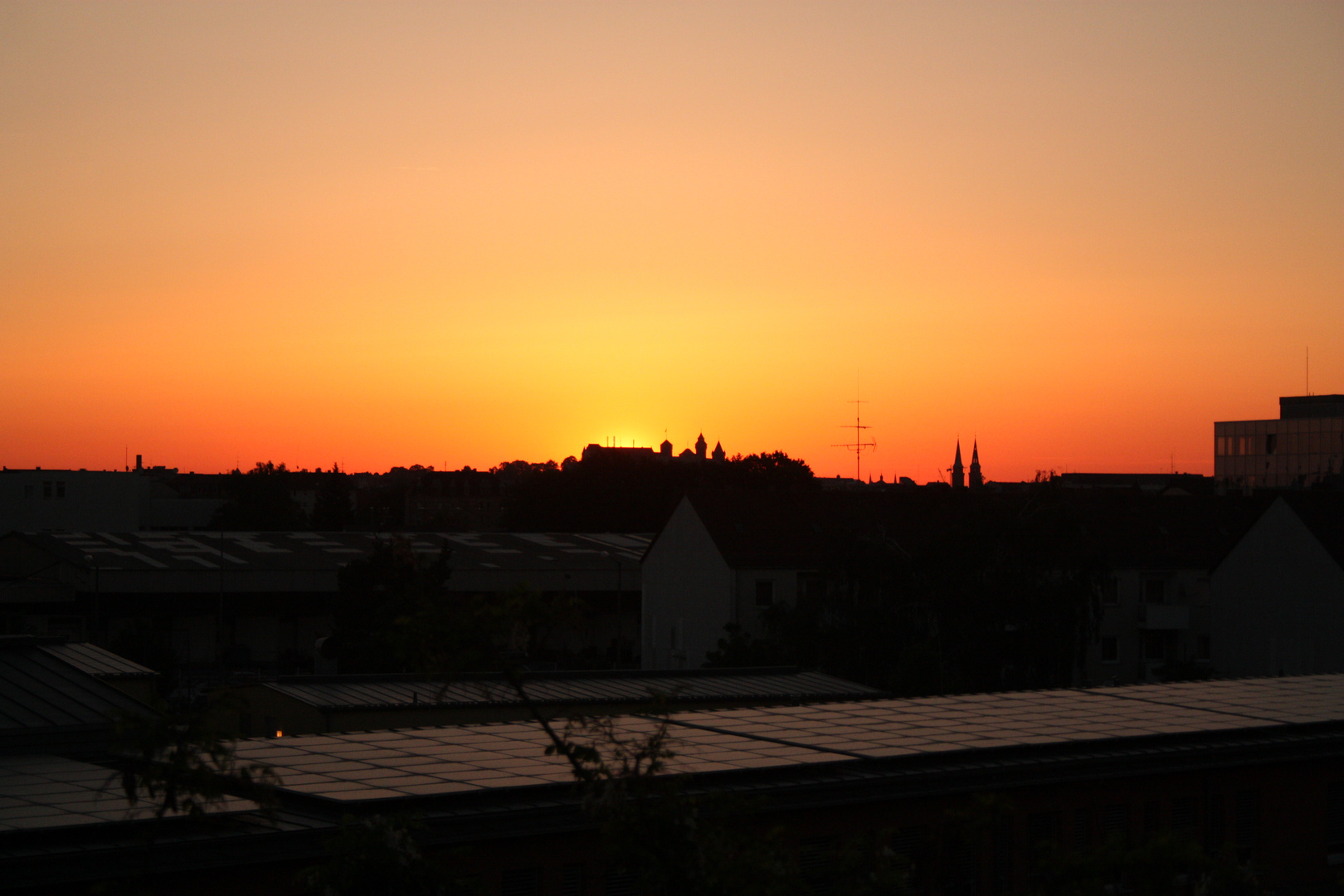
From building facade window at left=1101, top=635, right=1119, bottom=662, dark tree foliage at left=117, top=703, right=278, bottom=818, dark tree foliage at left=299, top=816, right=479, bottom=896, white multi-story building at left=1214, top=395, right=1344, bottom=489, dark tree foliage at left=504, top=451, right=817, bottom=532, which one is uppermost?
white multi-story building at left=1214, top=395, right=1344, bottom=489

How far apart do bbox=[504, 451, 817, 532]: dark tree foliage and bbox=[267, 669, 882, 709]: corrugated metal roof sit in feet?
228

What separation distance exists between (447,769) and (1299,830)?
1118 cm

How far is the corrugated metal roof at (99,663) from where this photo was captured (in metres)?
21.3

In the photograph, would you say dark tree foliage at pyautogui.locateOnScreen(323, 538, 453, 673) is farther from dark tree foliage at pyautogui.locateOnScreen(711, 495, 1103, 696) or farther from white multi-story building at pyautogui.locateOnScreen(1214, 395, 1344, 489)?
white multi-story building at pyautogui.locateOnScreen(1214, 395, 1344, 489)

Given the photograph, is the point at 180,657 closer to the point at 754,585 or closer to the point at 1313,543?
the point at 754,585

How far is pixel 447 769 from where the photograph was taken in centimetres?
1405

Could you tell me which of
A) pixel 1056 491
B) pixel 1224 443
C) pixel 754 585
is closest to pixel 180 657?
pixel 754 585

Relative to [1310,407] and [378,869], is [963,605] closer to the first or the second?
[378,869]

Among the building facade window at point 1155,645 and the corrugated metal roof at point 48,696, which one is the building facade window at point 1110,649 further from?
the corrugated metal roof at point 48,696

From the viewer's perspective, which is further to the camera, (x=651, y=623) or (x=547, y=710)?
(x=651, y=623)

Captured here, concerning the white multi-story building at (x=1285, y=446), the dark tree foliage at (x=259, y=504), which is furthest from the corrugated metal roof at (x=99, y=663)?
the dark tree foliage at (x=259, y=504)

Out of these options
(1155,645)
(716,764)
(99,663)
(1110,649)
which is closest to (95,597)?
(99,663)

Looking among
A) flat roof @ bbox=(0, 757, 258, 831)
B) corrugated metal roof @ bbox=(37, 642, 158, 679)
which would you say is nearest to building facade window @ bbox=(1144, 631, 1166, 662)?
corrugated metal roof @ bbox=(37, 642, 158, 679)

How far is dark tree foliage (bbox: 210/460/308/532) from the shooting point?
13538 centimetres
